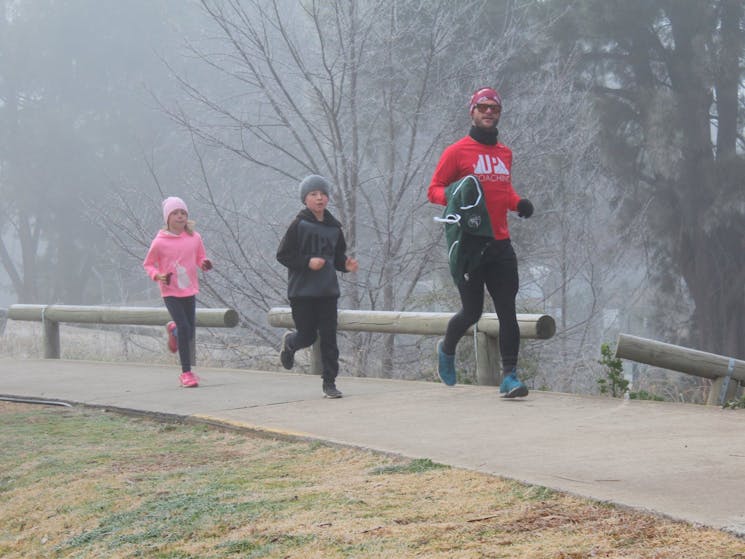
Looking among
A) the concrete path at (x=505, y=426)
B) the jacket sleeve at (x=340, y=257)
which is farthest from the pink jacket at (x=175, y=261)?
the jacket sleeve at (x=340, y=257)

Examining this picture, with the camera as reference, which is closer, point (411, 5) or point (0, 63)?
point (411, 5)

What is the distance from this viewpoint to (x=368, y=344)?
15.0 meters

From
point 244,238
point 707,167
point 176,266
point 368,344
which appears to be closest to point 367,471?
point 176,266

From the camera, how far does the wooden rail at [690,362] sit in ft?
27.1

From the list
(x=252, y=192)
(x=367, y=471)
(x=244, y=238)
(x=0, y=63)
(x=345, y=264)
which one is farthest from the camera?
(x=0, y=63)

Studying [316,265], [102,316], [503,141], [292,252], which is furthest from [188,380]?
[503,141]

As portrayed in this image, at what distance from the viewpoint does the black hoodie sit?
8625 millimetres

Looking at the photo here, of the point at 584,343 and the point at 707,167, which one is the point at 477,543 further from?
the point at 707,167

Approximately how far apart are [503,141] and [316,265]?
294 inches

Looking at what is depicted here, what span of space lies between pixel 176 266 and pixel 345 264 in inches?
75.9

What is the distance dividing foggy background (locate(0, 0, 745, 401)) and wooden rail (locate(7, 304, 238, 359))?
1.77 metres

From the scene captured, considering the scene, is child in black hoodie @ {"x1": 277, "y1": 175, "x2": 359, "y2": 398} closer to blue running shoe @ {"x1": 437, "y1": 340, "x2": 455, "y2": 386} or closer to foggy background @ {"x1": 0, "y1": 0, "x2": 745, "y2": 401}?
blue running shoe @ {"x1": 437, "y1": 340, "x2": 455, "y2": 386}

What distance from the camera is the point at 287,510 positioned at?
4707mm

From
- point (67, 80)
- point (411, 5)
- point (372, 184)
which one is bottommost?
point (372, 184)
